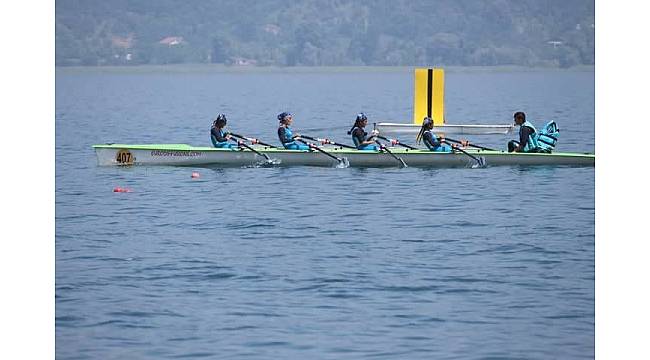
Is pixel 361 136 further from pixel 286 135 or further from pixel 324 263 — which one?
pixel 324 263

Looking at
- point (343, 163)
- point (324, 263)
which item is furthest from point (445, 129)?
point (324, 263)

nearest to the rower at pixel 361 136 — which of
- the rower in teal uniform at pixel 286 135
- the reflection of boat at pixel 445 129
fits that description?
the rower in teal uniform at pixel 286 135

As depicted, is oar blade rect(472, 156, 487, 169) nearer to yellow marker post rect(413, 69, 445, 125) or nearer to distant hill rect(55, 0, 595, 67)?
yellow marker post rect(413, 69, 445, 125)

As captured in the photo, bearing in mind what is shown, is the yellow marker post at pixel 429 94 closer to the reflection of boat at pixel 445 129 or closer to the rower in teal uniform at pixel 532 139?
the reflection of boat at pixel 445 129

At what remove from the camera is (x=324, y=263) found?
24.6m

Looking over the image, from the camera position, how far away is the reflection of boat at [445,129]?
46.8 metres

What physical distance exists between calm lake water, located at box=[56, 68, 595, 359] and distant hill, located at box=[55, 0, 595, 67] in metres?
71.7

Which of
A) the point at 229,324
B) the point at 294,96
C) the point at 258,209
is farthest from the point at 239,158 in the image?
the point at 294,96

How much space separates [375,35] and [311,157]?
508 ft

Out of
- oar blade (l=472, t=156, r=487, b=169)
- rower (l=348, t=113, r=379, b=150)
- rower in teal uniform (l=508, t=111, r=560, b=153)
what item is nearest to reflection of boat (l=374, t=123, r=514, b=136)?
rower (l=348, t=113, r=379, b=150)

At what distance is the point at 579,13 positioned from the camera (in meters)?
124
